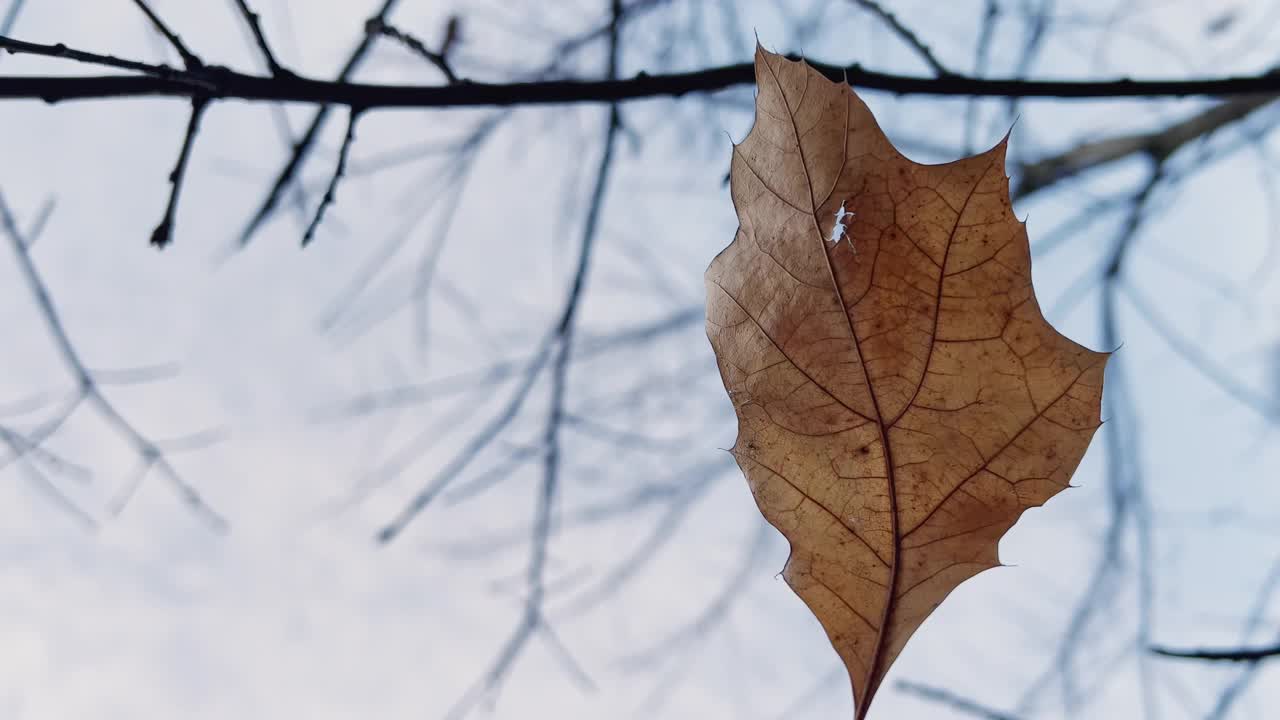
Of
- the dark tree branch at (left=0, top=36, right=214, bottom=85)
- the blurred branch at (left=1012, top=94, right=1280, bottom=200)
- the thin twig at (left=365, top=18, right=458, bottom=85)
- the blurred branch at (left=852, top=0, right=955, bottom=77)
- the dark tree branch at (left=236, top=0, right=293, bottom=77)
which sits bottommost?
the dark tree branch at (left=0, top=36, right=214, bottom=85)

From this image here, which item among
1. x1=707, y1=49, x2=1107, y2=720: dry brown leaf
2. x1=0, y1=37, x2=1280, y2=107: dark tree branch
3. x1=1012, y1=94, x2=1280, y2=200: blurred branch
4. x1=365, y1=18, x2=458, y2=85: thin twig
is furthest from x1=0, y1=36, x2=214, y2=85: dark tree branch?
x1=1012, y1=94, x2=1280, y2=200: blurred branch

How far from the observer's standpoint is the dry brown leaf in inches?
13.7

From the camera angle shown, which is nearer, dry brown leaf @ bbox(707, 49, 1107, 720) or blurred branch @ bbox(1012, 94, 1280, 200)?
dry brown leaf @ bbox(707, 49, 1107, 720)

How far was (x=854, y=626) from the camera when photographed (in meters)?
0.44

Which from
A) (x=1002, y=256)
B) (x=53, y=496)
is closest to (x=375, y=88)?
(x=1002, y=256)

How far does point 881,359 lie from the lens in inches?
14.8

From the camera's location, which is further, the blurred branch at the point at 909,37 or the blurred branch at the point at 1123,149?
the blurred branch at the point at 1123,149

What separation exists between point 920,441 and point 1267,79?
25.7 inches

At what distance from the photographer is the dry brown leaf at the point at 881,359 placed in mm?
349

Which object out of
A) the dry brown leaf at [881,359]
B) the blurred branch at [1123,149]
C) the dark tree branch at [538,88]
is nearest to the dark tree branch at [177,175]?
the dark tree branch at [538,88]

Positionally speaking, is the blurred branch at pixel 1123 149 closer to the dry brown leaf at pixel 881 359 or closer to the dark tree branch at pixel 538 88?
the dark tree branch at pixel 538 88

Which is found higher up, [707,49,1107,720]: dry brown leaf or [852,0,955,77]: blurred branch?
[852,0,955,77]: blurred branch

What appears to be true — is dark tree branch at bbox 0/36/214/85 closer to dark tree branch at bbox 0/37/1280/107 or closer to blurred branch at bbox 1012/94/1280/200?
dark tree branch at bbox 0/37/1280/107

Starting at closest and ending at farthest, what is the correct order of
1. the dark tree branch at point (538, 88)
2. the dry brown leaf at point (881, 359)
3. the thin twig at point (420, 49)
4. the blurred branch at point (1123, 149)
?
1. the dry brown leaf at point (881, 359)
2. the dark tree branch at point (538, 88)
3. the thin twig at point (420, 49)
4. the blurred branch at point (1123, 149)
